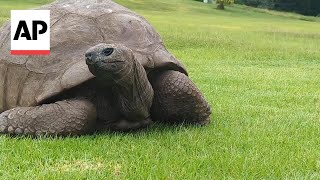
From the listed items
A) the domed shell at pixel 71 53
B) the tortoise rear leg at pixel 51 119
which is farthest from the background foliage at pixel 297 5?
the tortoise rear leg at pixel 51 119

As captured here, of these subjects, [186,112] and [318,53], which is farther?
[318,53]

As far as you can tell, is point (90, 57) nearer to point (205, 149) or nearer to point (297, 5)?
point (205, 149)

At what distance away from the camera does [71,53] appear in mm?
3430

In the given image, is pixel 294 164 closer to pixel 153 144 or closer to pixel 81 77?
pixel 153 144

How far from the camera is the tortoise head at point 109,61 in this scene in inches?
109

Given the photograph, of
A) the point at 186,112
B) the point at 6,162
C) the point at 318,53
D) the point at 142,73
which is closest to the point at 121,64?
the point at 142,73

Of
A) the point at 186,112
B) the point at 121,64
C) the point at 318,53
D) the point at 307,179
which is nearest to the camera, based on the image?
the point at 307,179

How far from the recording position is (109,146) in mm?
3090

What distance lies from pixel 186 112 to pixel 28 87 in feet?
3.41

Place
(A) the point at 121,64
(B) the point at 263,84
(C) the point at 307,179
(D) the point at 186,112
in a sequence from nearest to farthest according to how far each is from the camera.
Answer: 1. (C) the point at 307,179
2. (A) the point at 121,64
3. (D) the point at 186,112
4. (B) the point at 263,84

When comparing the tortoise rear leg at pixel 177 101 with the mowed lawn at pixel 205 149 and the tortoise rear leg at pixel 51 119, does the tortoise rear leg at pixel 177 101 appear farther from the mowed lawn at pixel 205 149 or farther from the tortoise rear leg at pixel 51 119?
the tortoise rear leg at pixel 51 119

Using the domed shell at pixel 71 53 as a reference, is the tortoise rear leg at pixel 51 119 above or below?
below

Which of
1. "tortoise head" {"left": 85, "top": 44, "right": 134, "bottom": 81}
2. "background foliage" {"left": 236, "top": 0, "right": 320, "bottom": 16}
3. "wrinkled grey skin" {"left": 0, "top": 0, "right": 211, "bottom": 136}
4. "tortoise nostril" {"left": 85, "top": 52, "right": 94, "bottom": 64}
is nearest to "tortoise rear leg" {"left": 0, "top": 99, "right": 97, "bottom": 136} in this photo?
"wrinkled grey skin" {"left": 0, "top": 0, "right": 211, "bottom": 136}

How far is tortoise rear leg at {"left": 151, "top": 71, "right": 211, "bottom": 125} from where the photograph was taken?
3.51 meters
